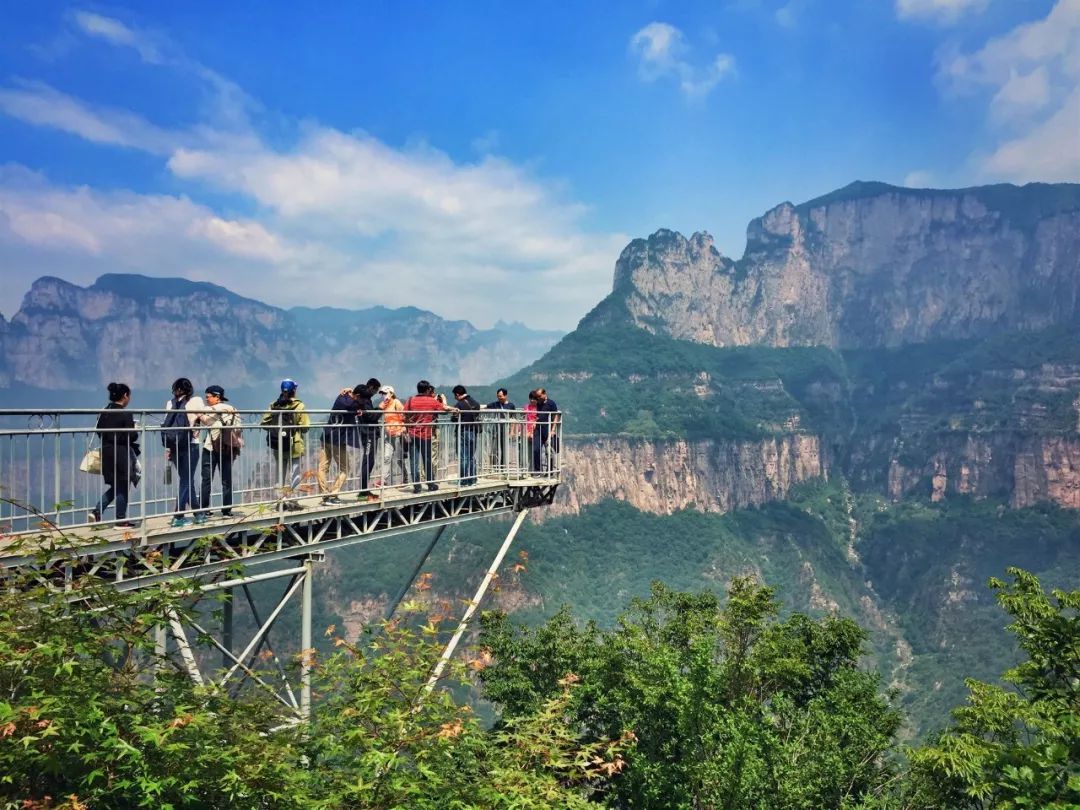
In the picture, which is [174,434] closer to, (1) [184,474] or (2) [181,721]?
(1) [184,474]

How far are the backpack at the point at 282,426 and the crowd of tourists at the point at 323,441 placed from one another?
2 centimetres

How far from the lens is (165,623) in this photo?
654 cm

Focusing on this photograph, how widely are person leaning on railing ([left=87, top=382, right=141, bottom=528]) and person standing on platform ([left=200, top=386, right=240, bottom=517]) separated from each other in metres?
0.92

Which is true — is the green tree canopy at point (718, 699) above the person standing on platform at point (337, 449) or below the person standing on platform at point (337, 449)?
below

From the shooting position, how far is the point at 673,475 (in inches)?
6978

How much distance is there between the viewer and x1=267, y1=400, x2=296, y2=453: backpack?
10.6m

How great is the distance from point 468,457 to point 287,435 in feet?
13.1

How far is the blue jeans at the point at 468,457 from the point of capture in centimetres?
1428

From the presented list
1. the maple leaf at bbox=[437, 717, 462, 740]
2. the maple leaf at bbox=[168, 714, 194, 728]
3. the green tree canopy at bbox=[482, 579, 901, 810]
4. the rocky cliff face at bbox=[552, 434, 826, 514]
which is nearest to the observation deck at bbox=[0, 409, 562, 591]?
the maple leaf at bbox=[168, 714, 194, 728]

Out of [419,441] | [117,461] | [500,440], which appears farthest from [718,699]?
[117,461]

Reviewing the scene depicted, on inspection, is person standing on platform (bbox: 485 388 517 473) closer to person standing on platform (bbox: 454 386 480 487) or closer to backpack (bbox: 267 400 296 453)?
person standing on platform (bbox: 454 386 480 487)

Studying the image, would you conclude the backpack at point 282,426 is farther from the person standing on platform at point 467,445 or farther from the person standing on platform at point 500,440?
the person standing on platform at point 500,440

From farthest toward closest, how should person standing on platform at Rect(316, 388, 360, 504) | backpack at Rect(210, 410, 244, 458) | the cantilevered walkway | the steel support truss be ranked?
person standing on platform at Rect(316, 388, 360, 504), backpack at Rect(210, 410, 244, 458), the cantilevered walkway, the steel support truss

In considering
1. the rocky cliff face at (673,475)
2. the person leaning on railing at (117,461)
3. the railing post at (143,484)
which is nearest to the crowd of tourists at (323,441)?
the person leaning on railing at (117,461)
